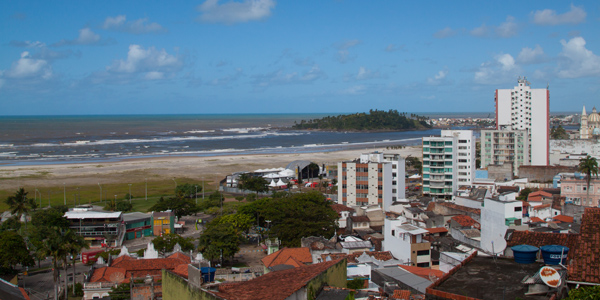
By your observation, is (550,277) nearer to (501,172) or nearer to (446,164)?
(446,164)

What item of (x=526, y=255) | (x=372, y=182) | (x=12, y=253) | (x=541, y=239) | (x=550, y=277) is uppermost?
(x=550, y=277)

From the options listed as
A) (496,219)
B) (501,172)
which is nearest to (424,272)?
(496,219)

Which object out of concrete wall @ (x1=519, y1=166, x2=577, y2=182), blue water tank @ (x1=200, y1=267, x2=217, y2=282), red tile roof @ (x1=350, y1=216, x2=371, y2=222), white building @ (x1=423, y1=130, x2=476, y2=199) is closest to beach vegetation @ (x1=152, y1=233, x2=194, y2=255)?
red tile roof @ (x1=350, y1=216, x2=371, y2=222)

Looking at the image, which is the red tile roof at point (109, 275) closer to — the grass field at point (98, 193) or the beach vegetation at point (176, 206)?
the beach vegetation at point (176, 206)

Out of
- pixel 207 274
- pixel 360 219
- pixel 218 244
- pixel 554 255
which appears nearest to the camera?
pixel 554 255

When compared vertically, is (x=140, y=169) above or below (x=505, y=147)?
below

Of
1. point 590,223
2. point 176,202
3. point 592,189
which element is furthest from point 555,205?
point 590,223
